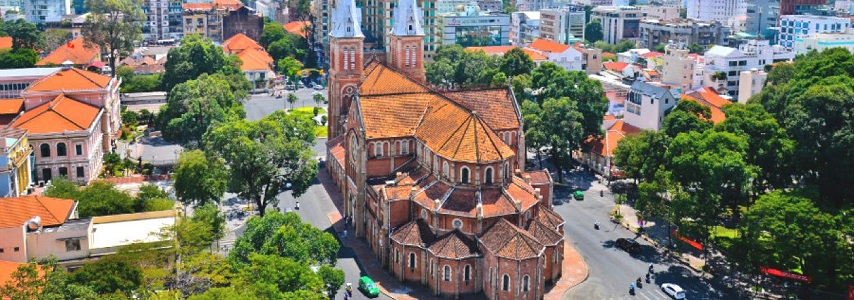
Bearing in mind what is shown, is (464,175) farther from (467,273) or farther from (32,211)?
(32,211)

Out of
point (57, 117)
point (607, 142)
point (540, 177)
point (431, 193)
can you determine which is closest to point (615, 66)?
point (607, 142)

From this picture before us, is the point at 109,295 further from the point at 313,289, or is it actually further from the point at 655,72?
the point at 655,72

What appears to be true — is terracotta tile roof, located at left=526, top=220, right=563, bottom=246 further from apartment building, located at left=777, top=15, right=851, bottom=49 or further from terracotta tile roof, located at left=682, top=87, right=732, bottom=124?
apartment building, located at left=777, top=15, right=851, bottom=49

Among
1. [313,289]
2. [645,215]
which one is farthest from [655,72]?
[313,289]

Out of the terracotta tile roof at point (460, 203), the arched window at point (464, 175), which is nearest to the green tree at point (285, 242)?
the terracotta tile roof at point (460, 203)

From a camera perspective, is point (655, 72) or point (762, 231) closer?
point (762, 231)

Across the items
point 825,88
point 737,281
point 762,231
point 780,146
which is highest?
point 825,88

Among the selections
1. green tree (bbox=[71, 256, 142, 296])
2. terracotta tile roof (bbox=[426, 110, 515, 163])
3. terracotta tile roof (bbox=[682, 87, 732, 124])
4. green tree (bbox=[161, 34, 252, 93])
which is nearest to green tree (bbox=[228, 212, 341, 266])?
green tree (bbox=[71, 256, 142, 296])

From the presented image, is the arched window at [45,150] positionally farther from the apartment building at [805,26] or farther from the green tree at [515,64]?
the apartment building at [805,26]
